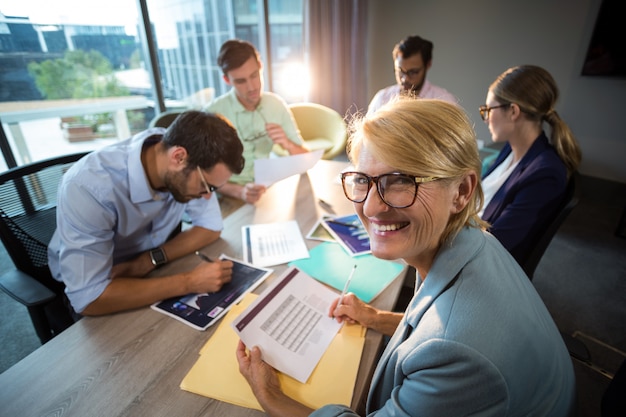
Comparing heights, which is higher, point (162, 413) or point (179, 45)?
point (179, 45)

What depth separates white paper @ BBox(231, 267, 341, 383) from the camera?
875 millimetres

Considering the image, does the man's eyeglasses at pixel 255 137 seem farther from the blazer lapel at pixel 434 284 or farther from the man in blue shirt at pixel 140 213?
the blazer lapel at pixel 434 284

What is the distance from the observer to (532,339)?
0.62 meters

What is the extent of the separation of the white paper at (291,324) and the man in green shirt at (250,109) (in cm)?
101

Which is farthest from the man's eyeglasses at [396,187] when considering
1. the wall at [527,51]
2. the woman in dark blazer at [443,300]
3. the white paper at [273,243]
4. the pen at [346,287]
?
the wall at [527,51]

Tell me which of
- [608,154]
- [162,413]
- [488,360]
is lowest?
[608,154]

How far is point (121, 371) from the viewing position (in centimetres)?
85

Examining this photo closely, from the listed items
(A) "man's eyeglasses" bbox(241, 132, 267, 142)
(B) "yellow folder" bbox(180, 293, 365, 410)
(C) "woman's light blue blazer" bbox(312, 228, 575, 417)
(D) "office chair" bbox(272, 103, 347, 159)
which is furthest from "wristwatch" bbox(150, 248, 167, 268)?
(D) "office chair" bbox(272, 103, 347, 159)

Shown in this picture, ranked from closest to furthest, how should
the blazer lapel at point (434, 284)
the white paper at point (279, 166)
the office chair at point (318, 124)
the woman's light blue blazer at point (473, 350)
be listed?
the woman's light blue blazer at point (473, 350) < the blazer lapel at point (434, 284) < the white paper at point (279, 166) < the office chair at point (318, 124)

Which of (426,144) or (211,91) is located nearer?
(426,144)

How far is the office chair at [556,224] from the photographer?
3.77ft

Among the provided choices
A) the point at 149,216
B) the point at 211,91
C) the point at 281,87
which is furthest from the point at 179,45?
the point at 149,216

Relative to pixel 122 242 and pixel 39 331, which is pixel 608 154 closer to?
pixel 122 242

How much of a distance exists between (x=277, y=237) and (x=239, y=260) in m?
0.21
